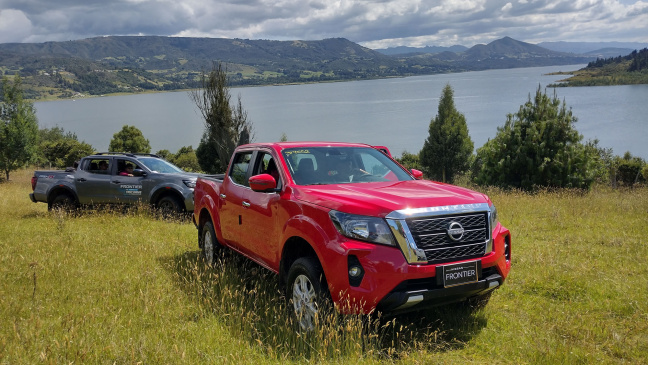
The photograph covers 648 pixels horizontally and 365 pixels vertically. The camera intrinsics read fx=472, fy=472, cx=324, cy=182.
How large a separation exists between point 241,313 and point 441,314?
1971 millimetres

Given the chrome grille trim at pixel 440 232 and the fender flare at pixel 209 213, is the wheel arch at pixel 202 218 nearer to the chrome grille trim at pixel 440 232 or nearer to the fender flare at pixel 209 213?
the fender flare at pixel 209 213

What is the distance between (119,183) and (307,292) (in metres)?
8.91

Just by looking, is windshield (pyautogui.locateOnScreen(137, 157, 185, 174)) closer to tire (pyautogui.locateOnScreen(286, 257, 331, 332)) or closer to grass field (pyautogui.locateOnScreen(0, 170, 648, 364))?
grass field (pyautogui.locateOnScreen(0, 170, 648, 364))

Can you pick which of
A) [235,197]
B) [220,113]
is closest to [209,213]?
[235,197]

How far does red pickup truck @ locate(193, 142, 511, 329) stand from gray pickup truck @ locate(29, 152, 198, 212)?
6.46 m

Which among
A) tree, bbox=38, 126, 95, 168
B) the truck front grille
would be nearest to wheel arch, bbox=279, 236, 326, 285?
the truck front grille

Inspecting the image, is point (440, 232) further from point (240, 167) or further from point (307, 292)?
point (240, 167)

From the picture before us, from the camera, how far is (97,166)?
1193cm

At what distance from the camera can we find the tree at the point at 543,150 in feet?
67.1

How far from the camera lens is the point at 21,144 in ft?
97.8

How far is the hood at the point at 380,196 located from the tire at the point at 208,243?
2389 millimetres

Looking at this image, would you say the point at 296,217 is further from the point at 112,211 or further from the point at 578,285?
the point at 112,211

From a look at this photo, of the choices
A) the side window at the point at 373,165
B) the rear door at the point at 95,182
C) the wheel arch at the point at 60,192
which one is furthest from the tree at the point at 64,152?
the side window at the point at 373,165

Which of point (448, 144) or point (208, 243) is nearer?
point (208, 243)
